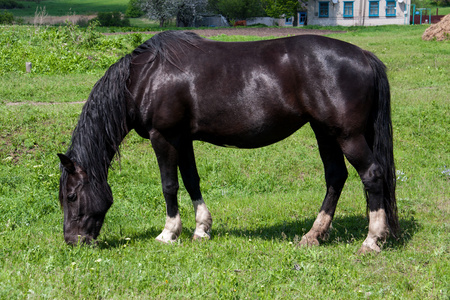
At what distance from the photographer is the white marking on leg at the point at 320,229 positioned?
18.1 ft

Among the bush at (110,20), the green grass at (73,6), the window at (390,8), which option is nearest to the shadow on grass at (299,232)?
the window at (390,8)

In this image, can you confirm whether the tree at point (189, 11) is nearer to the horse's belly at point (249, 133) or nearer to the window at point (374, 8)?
the window at point (374, 8)

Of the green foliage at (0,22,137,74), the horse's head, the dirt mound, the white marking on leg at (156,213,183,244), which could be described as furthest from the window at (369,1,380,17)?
the horse's head

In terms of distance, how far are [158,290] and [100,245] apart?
57.4 inches

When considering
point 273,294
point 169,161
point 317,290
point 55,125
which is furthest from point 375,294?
point 55,125

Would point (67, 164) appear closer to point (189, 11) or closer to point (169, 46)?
point (169, 46)

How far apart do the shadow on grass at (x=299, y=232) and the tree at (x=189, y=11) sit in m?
44.3

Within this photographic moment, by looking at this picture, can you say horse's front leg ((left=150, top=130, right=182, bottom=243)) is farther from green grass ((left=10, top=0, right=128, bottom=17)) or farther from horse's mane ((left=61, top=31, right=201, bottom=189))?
green grass ((left=10, top=0, right=128, bottom=17))

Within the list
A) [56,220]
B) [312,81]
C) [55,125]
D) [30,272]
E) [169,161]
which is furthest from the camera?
[55,125]

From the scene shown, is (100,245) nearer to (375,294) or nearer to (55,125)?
(375,294)

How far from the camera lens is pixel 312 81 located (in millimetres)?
5035

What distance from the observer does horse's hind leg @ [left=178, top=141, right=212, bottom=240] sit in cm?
565

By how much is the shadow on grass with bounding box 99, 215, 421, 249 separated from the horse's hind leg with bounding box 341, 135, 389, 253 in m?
0.23

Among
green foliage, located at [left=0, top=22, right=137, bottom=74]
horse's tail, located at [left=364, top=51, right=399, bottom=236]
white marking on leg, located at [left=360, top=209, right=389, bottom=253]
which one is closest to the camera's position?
white marking on leg, located at [left=360, top=209, right=389, bottom=253]
